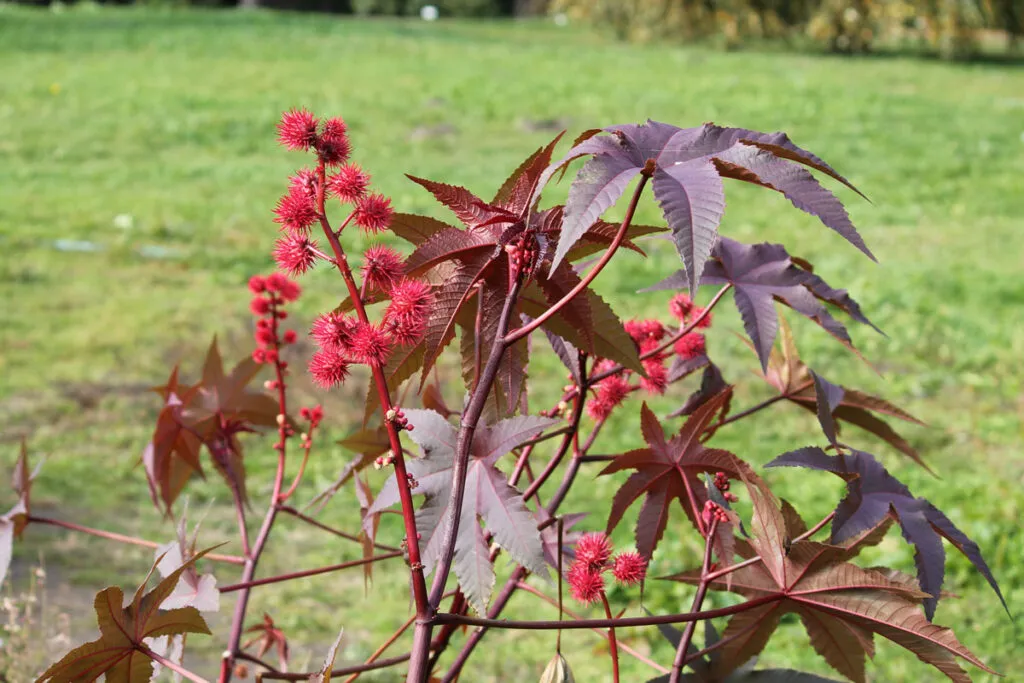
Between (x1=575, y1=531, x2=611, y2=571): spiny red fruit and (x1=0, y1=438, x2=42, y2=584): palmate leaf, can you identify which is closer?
(x1=575, y1=531, x2=611, y2=571): spiny red fruit

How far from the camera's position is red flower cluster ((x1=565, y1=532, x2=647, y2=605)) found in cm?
141

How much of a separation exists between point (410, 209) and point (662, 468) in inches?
258

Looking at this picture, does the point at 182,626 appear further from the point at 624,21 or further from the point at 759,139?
the point at 624,21

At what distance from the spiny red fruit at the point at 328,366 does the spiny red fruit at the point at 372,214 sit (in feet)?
0.43

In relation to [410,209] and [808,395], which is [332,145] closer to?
[808,395]

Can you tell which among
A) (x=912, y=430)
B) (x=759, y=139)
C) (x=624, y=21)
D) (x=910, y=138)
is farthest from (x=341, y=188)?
(x=624, y=21)

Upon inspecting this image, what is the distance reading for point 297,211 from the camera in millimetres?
1236

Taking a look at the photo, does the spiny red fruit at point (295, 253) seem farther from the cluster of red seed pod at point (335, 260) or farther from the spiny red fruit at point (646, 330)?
the spiny red fruit at point (646, 330)

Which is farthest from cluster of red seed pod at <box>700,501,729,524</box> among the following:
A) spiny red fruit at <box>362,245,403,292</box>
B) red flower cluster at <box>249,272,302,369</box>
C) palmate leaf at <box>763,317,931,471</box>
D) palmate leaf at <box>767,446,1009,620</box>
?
red flower cluster at <box>249,272,302,369</box>

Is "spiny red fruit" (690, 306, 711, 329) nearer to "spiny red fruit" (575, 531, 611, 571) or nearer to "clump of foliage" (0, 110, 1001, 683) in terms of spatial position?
"clump of foliage" (0, 110, 1001, 683)

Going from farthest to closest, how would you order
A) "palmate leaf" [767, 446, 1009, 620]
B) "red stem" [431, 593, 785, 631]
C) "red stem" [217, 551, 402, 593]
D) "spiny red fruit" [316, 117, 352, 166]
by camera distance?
"red stem" [217, 551, 402, 593] < "palmate leaf" [767, 446, 1009, 620] < "spiny red fruit" [316, 117, 352, 166] < "red stem" [431, 593, 785, 631]

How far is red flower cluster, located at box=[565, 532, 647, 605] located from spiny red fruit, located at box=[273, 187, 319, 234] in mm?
488

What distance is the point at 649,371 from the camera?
1729 mm

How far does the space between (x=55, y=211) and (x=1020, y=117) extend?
8882mm
